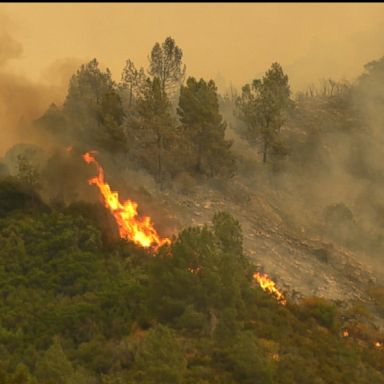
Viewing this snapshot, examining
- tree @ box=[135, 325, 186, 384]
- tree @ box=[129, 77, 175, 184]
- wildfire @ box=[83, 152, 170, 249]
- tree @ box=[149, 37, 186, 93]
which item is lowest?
tree @ box=[135, 325, 186, 384]

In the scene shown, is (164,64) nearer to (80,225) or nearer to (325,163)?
(325,163)

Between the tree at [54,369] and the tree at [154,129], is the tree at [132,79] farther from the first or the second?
the tree at [54,369]

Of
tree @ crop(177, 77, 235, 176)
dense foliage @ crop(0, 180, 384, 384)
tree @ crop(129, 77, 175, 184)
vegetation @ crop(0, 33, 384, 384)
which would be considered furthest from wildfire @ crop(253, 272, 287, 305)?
tree @ crop(177, 77, 235, 176)

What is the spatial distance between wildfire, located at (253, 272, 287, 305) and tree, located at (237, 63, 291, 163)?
2528cm

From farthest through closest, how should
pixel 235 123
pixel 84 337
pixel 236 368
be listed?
pixel 235 123 < pixel 84 337 < pixel 236 368

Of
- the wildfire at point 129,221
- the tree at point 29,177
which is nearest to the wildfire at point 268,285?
the wildfire at point 129,221

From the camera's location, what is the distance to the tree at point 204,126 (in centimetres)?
7031

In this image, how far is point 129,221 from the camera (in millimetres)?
58406

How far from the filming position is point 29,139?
7506 cm

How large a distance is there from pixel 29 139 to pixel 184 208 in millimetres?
21361

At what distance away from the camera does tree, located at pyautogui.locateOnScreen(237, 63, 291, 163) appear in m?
77.2

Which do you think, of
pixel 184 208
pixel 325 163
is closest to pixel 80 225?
pixel 184 208

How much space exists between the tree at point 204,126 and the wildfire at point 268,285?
19008 millimetres

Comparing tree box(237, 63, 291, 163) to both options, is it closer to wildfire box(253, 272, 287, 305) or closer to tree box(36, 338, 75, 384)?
wildfire box(253, 272, 287, 305)
